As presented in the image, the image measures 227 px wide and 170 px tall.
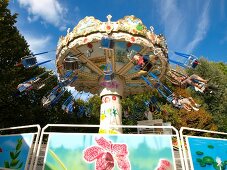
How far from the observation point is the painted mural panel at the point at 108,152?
272 inches

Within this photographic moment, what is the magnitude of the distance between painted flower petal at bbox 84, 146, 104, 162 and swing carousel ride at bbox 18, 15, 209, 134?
5.42 m

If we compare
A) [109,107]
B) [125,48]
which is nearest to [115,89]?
[109,107]

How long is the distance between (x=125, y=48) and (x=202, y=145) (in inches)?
307

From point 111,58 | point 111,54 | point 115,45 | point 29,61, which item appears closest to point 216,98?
point 111,58

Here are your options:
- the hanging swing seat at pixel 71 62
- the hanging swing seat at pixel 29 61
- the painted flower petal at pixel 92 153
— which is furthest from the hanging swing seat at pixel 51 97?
the painted flower petal at pixel 92 153

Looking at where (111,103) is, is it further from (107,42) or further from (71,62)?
(107,42)

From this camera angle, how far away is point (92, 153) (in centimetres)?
710

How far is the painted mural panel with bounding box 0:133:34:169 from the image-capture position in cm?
714

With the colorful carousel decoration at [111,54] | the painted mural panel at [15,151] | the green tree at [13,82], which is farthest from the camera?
the green tree at [13,82]

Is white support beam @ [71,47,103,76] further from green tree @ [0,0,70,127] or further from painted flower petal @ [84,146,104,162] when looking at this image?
painted flower petal @ [84,146,104,162]

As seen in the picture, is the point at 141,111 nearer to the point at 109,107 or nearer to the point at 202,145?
the point at 109,107

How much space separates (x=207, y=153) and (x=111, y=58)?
8524 millimetres

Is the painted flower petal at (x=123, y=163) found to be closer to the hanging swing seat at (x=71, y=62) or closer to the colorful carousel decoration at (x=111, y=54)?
the colorful carousel decoration at (x=111, y=54)

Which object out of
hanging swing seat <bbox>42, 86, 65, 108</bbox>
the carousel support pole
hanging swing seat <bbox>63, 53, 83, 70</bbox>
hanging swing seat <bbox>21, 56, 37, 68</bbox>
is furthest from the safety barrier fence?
hanging swing seat <bbox>42, 86, 65, 108</bbox>
